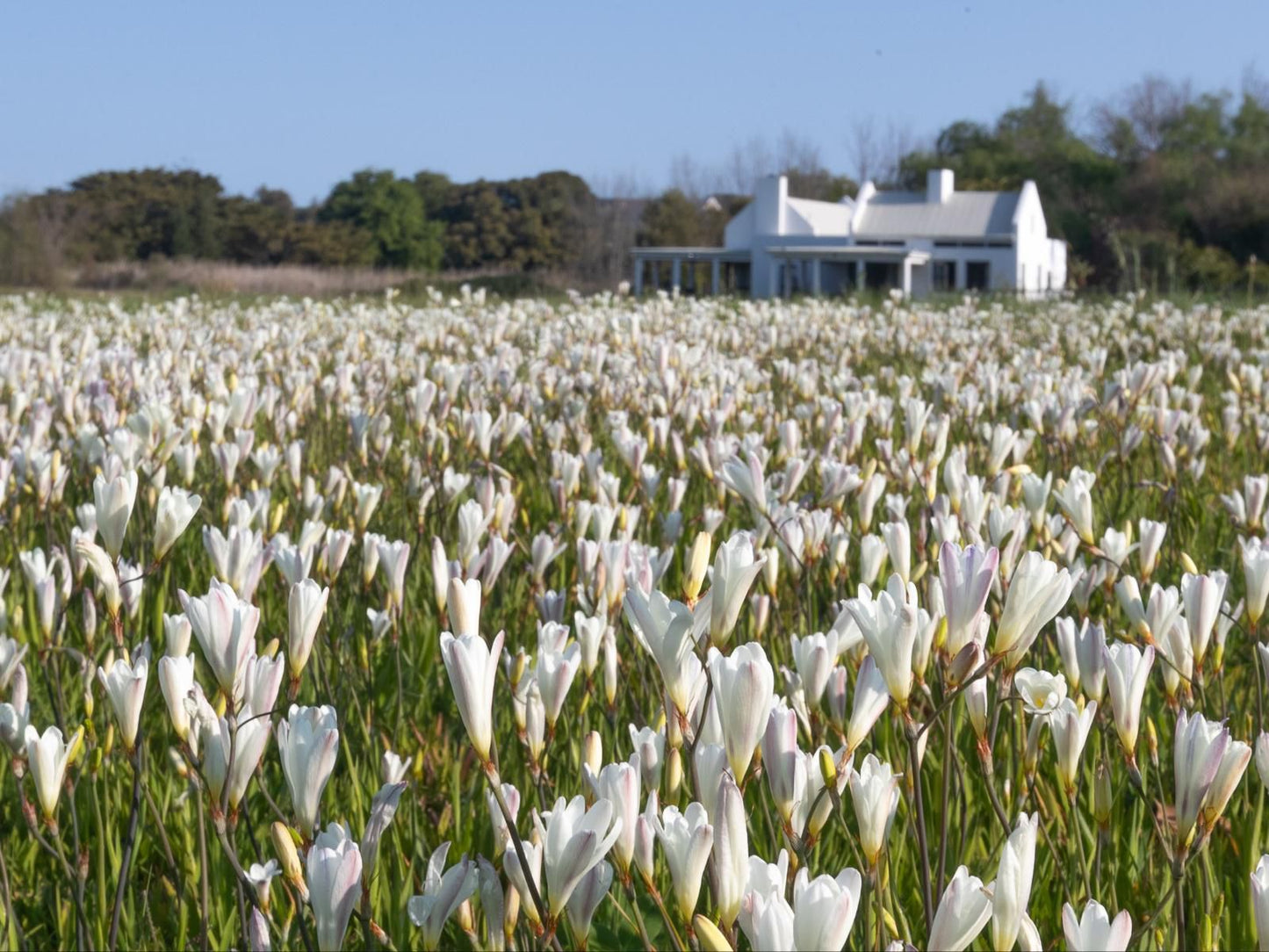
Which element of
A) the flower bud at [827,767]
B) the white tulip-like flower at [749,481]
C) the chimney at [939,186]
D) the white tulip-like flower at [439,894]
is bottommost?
the white tulip-like flower at [439,894]

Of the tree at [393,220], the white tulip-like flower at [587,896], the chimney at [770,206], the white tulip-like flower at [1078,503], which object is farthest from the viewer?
the tree at [393,220]

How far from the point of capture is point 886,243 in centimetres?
5759

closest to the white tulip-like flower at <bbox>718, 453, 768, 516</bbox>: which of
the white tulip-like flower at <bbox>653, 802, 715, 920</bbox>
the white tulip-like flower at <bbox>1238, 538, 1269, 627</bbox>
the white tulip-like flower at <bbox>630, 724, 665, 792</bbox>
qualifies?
the white tulip-like flower at <bbox>1238, 538, 1269, 627</bbox>

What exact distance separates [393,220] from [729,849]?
7728 centimetres

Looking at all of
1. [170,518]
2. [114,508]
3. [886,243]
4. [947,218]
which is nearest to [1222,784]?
[170,518]

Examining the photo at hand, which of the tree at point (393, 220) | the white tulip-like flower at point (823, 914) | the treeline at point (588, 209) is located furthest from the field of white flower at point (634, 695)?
the tree at point (393, 220)

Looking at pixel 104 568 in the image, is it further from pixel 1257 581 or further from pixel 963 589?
pixel 1257 581

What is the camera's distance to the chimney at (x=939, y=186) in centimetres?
5753

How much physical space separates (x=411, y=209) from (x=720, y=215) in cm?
1725

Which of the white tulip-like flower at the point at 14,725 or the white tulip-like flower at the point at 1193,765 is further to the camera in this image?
the white tulip-like flower at the point at 14,725

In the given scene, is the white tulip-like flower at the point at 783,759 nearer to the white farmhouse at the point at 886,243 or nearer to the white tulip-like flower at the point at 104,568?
the white tulip-like flower at the point at 104,568

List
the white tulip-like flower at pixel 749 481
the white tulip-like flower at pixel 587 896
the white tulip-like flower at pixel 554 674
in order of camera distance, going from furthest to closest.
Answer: the white tulip-like flower at pixel 749 481, the white tulip-like flower at pixel 554 674, the white tulip-like flower at pixel 587 896

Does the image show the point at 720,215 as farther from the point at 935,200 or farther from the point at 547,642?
the point at 547,642

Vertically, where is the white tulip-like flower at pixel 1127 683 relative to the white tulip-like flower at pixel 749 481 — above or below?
below
